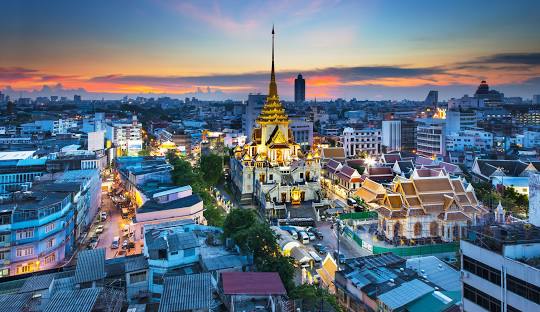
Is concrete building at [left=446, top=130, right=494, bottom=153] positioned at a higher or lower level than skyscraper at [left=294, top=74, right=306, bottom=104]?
lower

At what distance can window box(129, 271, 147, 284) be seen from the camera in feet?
45.3

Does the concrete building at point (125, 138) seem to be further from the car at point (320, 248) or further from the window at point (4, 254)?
the car at point (320, 248)

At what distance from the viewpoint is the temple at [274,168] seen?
34.2 metres

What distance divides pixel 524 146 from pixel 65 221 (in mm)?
57217

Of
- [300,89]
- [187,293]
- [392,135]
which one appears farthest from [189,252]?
[300,89]

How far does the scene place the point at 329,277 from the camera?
18.5 metres

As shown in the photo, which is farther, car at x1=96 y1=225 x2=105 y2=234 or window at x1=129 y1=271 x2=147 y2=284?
car at x1=96 y1=225 x2=105 y2=234

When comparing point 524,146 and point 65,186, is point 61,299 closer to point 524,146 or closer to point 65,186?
point 65,186

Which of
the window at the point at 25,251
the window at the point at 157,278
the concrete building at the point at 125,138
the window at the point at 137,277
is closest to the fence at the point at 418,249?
the window at the point at 157,278

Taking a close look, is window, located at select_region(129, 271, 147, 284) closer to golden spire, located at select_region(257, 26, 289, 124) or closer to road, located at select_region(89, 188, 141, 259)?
road, located at select_region(89, 188, 141, 259)

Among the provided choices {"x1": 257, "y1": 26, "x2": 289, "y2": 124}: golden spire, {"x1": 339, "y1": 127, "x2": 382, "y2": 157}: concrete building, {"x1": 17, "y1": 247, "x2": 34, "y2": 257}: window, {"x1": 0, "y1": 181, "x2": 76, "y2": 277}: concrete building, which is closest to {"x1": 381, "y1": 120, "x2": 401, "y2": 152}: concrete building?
{"x1": 339, "y1": 127, "x2": 382, "y2": 157}: concrete building

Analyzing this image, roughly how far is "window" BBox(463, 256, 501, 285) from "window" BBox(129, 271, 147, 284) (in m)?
10.1

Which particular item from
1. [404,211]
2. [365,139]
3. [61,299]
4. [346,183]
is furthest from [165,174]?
[365,139]

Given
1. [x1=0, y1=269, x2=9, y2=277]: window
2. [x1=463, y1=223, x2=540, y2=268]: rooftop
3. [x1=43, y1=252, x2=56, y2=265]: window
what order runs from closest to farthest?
[x1=463, y1=223, x2=540, y2=268]: rooftop
[x1=0, y1=269, x2=9, y2=277]: window
[x1=43, y1=252, x2=56, y2=265]: window
